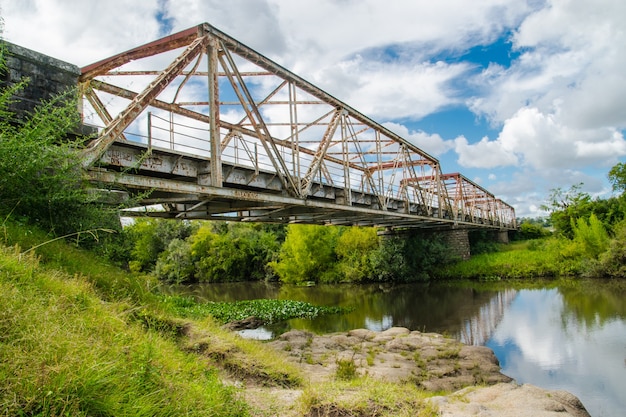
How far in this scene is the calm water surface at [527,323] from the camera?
12.0 meters

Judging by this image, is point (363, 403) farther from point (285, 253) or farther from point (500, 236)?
point (500, 236)

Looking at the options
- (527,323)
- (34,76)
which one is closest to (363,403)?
(34,76)

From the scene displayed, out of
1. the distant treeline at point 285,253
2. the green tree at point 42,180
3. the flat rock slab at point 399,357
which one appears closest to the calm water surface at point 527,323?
the flat rock slab at point 399,357

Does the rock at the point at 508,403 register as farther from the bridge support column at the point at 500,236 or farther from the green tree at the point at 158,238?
the bridge support column at the point at 500,236

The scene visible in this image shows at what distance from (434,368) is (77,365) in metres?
10.5

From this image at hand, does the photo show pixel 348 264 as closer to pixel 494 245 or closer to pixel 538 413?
pixel 494 245

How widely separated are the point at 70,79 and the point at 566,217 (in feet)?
162

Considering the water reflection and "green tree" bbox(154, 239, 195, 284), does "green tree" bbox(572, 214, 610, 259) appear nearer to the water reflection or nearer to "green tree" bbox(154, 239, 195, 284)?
the water reflection

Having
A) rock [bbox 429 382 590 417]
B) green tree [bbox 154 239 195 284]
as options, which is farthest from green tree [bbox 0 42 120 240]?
green tree [bbox 154 239 195 284]

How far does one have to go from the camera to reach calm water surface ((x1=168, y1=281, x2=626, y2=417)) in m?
12.0

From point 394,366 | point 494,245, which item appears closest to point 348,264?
point 494,245

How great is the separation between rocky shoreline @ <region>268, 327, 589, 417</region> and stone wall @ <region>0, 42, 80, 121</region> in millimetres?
8331

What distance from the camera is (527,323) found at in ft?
65.1

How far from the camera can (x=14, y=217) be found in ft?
22.9
